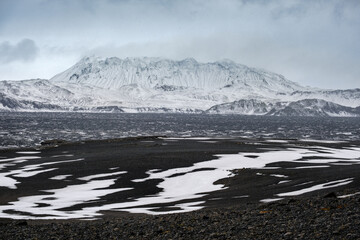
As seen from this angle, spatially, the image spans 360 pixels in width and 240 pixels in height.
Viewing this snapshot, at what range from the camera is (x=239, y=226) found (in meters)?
16.7

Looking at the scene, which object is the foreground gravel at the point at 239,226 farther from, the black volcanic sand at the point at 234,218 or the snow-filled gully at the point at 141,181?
the snow-filled gully at the point at 141,181

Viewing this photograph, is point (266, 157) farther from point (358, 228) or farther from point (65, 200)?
point (358, 228)

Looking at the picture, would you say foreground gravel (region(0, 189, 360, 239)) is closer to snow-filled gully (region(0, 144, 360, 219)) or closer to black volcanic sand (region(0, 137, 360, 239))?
black volcanic sand (region(0, 137, 360, 239))

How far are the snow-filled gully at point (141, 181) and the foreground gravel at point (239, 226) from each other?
5.14m

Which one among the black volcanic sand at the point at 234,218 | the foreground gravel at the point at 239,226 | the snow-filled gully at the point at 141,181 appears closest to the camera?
the foreground gravel at the point at 239,226

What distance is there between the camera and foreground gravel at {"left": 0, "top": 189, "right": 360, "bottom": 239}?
1462 cm

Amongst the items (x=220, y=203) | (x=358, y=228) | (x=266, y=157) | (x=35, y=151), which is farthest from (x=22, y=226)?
(x=35, y=151)

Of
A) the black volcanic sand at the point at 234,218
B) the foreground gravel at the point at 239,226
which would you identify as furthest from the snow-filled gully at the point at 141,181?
the foreground gravel at the point at 239,226

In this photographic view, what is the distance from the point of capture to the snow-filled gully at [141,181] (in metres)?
27.1

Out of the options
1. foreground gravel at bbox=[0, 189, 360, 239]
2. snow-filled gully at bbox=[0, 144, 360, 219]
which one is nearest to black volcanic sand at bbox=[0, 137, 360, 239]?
foreground gravel at bbox=[0, 189, 360, 239]

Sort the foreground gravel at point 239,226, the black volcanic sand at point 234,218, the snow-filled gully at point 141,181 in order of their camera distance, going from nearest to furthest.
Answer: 1. the foreground gravel at point 239,226
2. the black volcanic sand at point 234,218
3. the snow-filled gully at point 141,181

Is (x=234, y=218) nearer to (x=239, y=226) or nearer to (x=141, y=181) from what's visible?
(x=239, y=226)

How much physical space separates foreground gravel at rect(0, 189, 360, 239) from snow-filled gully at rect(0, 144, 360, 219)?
514 centimetres

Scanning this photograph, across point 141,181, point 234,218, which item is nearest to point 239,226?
point 234,218
